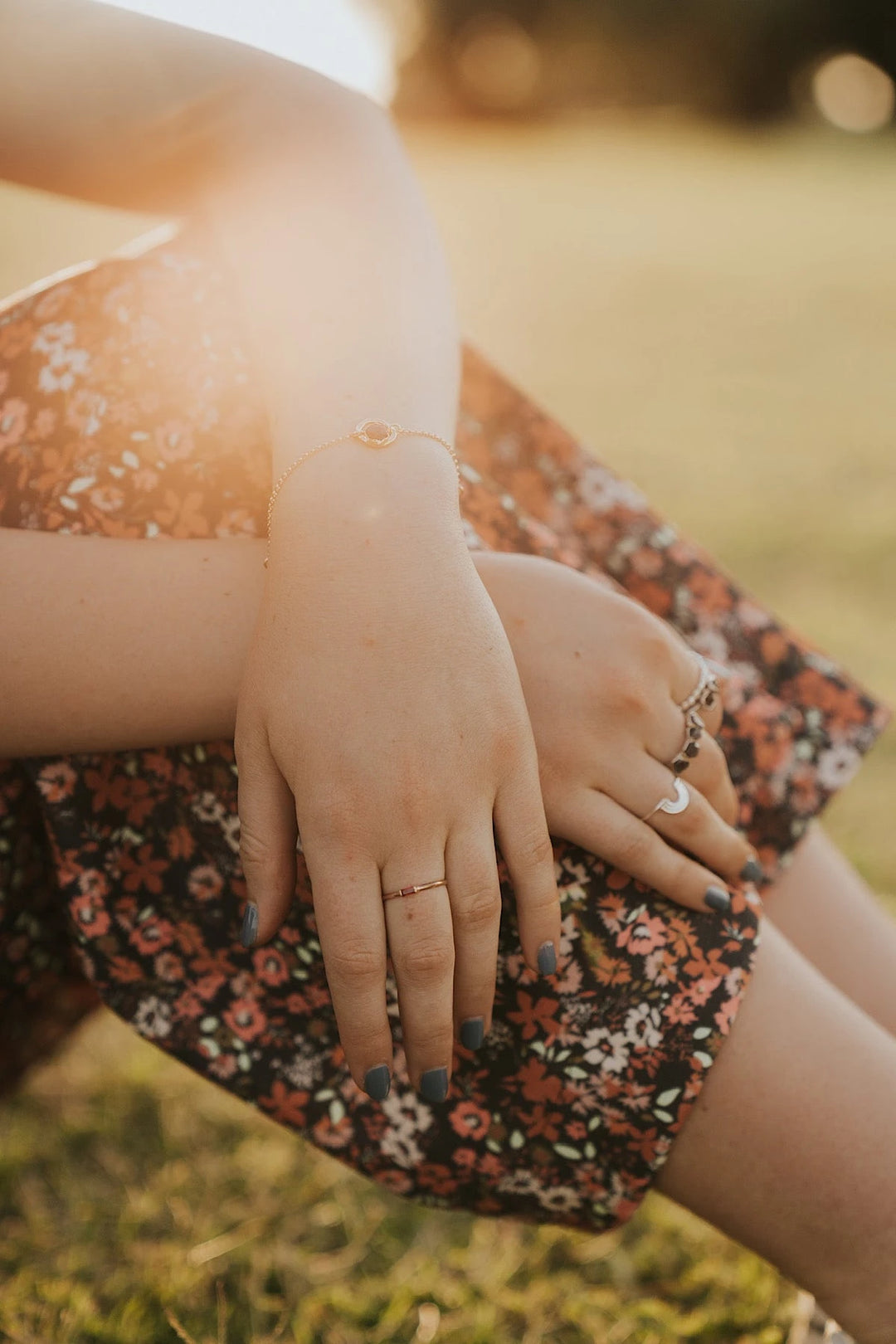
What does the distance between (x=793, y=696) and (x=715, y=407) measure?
17.1ft

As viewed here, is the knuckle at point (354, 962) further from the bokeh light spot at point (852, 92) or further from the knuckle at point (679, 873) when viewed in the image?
the bokeh light spot at point (852, 92)

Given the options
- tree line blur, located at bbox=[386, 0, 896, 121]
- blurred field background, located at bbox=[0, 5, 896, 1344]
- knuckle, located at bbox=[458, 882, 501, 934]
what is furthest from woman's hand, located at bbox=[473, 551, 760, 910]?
tree line blur, located at bbox=[386, 0, 896, 121]

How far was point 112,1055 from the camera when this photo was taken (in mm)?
2053

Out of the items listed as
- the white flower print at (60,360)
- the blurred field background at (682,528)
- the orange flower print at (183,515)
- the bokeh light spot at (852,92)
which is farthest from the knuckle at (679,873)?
the bokeh light spot at (852,92)

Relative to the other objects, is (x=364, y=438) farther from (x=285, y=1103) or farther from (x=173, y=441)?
(x=285, y=1103)

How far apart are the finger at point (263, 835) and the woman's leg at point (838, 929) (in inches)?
27.6

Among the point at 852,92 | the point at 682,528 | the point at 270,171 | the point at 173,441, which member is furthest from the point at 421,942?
the point at 852,92

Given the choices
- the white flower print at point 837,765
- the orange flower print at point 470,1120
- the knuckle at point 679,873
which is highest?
the knuckle at point 679,873

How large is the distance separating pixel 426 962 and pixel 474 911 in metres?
0.06

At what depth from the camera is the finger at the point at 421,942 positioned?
862 millimetres

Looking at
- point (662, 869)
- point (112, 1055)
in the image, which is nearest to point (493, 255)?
point (112, 1055)

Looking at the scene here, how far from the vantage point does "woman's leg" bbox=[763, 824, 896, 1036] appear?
4.36 feet

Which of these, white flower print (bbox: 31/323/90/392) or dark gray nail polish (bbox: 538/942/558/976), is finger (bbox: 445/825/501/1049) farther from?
white flower print (bbox: 31/323/90/392)

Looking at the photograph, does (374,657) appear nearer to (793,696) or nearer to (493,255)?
(793,696)
